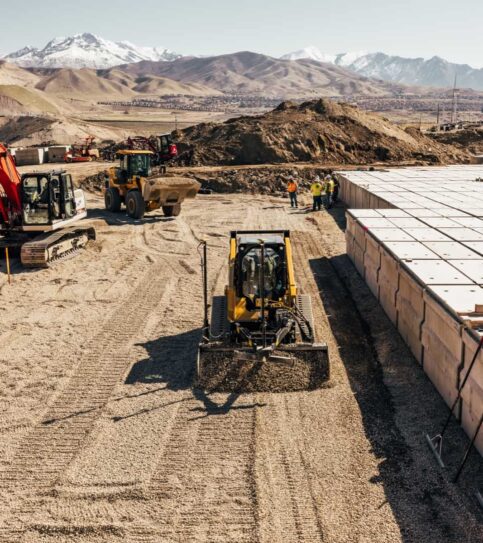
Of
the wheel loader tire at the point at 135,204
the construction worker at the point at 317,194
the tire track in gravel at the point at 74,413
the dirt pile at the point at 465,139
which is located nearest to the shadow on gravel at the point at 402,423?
the tire track in gravel at the point at 74,413

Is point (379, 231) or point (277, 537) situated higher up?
point (379, 231)

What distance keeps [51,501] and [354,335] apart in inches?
272

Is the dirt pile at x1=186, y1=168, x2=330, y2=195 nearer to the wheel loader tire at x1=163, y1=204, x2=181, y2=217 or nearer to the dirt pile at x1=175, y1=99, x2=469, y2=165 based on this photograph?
the dirt pile at x1=175, y1=99, x2=469, y2=165

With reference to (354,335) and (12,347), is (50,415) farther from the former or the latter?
(354,335)

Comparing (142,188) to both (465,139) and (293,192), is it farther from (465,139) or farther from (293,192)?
(465,139)

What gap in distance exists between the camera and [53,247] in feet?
59.0

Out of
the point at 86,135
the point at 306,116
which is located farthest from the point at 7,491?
the point at 86,135

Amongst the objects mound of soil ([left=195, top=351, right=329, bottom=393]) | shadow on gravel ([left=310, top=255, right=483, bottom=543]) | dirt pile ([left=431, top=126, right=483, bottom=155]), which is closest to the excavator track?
shadow on gravel ([left=310, top=255, right=483, bottom=543])

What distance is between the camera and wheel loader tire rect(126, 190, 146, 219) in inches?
951

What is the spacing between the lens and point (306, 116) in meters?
41.1

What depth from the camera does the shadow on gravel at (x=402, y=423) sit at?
7.02 m

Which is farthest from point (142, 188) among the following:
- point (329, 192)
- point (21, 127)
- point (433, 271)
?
point (21, 127)

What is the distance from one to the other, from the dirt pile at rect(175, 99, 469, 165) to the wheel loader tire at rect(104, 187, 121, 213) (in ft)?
40.9

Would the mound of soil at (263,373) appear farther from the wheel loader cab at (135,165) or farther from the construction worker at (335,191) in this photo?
the construction worker at (335,191)
